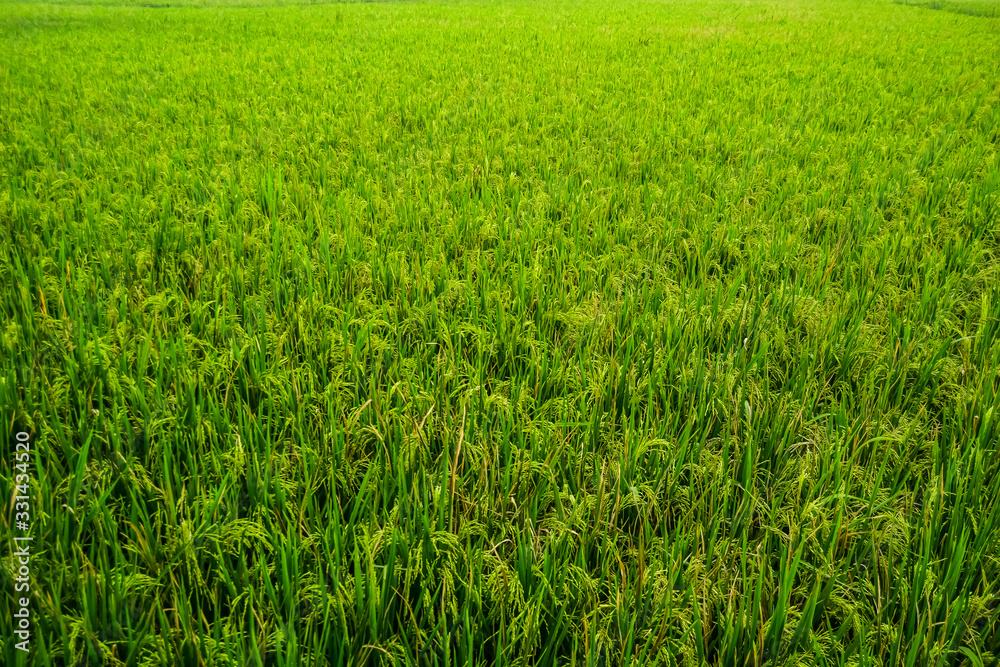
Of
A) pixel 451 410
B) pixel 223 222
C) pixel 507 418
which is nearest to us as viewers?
pixel 507 418

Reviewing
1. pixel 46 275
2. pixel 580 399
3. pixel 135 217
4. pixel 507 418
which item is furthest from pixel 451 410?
pixel 135 217

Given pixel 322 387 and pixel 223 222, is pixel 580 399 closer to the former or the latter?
pixel 322 387

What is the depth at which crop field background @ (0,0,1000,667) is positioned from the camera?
1.14 meters

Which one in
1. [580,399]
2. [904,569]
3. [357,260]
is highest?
[357,260]

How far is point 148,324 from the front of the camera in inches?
80.4

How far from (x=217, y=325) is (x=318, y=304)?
0.34 metres

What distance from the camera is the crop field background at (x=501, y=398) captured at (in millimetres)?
1137
